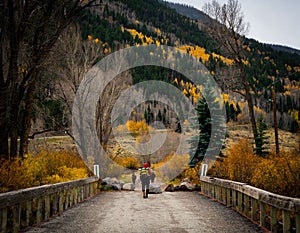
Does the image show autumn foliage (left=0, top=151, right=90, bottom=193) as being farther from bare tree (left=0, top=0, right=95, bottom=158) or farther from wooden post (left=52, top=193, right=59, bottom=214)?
bare tree (left=0, top=0, right=95, bottom=158)

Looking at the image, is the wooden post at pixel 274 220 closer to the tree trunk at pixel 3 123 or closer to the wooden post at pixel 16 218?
the wooden post at pixel 16 218

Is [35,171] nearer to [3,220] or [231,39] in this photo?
[3,220]

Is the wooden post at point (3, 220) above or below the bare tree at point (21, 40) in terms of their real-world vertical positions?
below

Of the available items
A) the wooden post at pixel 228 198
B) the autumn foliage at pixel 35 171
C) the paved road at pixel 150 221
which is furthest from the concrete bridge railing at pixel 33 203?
the wooden post at pixel 228 198

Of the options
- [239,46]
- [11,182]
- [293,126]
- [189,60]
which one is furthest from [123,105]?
[189,60]

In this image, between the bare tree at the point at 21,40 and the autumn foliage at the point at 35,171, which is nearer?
the autumn foliage at the point at 35,171

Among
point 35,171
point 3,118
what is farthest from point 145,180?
point 3,118

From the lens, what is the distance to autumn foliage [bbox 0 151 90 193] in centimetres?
795

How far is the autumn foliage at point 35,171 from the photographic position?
7.95m

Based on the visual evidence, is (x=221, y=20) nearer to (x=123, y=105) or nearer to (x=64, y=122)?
(x=123, y=105)

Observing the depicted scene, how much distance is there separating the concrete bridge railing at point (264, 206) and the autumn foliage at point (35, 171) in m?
5.40

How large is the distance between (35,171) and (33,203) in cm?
211

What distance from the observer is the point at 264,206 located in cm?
748

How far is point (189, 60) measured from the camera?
16000 cm
